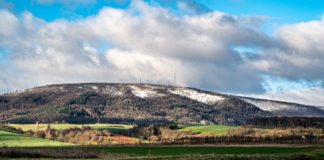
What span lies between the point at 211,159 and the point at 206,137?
10427 cm

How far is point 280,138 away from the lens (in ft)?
508

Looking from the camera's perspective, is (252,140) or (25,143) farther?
(252,140)

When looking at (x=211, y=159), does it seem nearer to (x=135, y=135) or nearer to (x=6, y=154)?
(x=6, y=154)

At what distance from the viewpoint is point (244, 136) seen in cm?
16200

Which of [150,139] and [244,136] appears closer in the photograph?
[244,136]

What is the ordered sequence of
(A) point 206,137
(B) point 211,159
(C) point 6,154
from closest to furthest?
(B) point 211,159 → (C) point 6,154 → (A) point 206,137

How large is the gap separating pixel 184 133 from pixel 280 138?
40.8 metres

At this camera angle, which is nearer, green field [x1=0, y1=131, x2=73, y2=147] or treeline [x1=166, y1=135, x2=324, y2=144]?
green field [x1=0, y1=131, x2=73, y2=147]

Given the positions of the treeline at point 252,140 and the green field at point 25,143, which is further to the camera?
the treeline at point 252,140

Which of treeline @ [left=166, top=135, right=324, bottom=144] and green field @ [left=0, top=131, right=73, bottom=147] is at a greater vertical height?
treeline @ [left=166, top=135, right=324, bottom=144]

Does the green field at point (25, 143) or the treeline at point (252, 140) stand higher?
the treeline at point (252, 140)

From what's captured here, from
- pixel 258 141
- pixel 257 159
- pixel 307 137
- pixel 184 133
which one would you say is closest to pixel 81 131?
pixel 184 133

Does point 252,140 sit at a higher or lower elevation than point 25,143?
higher

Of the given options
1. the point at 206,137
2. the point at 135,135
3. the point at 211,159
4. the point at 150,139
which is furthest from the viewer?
the point at 135,135
